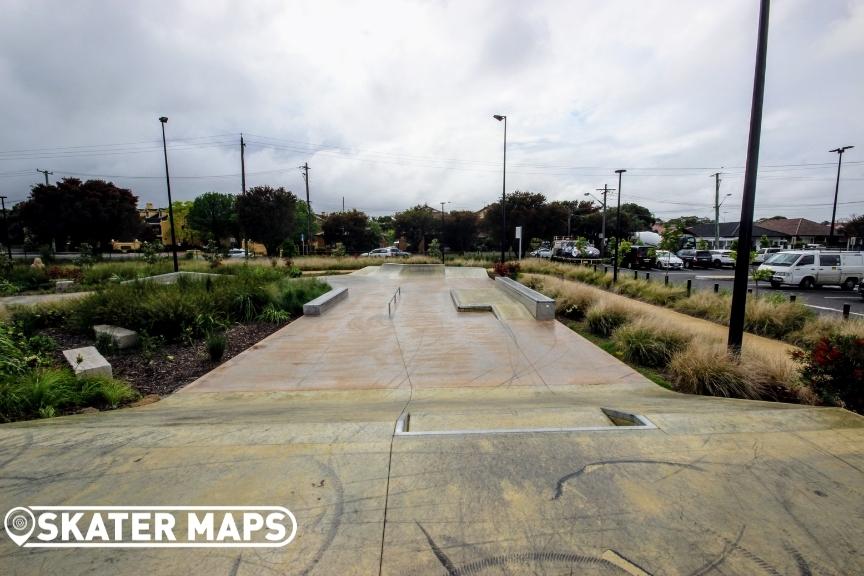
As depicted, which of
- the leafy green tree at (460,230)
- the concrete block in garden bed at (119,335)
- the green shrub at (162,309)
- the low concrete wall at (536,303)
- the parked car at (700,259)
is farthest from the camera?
the leafy green tree at (460,230)

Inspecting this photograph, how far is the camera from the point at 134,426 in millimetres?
3787

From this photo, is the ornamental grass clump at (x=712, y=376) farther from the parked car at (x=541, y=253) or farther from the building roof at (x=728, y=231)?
the building roof at (x=728, y=231)

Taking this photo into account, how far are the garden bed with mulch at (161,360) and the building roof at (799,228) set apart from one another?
79559 millimetres

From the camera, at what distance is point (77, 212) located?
1513 inches

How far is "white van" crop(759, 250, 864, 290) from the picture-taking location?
18.0 meters

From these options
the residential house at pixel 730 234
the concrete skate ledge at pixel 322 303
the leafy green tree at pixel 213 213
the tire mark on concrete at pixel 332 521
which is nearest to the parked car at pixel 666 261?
the concrete skate ledge at pixel 322 303

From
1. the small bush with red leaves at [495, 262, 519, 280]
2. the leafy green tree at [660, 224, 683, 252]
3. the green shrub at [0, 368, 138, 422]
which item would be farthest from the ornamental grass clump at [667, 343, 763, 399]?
the leafy green tree at [660, 224, 683, 252]

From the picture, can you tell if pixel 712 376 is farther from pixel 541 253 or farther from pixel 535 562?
pixel 541 253

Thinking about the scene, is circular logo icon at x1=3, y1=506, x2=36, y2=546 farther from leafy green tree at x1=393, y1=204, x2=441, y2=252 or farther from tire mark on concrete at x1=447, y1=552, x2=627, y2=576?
leafy green tree at x1=393, y1=204, x2=441, y2=252

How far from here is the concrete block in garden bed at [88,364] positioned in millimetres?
5410

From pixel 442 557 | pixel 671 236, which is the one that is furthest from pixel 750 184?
pixel 671 236

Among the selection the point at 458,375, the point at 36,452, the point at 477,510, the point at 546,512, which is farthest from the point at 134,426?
the point at 458,375

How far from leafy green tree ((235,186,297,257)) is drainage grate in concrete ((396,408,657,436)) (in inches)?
1501

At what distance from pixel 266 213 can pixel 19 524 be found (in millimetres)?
39026
